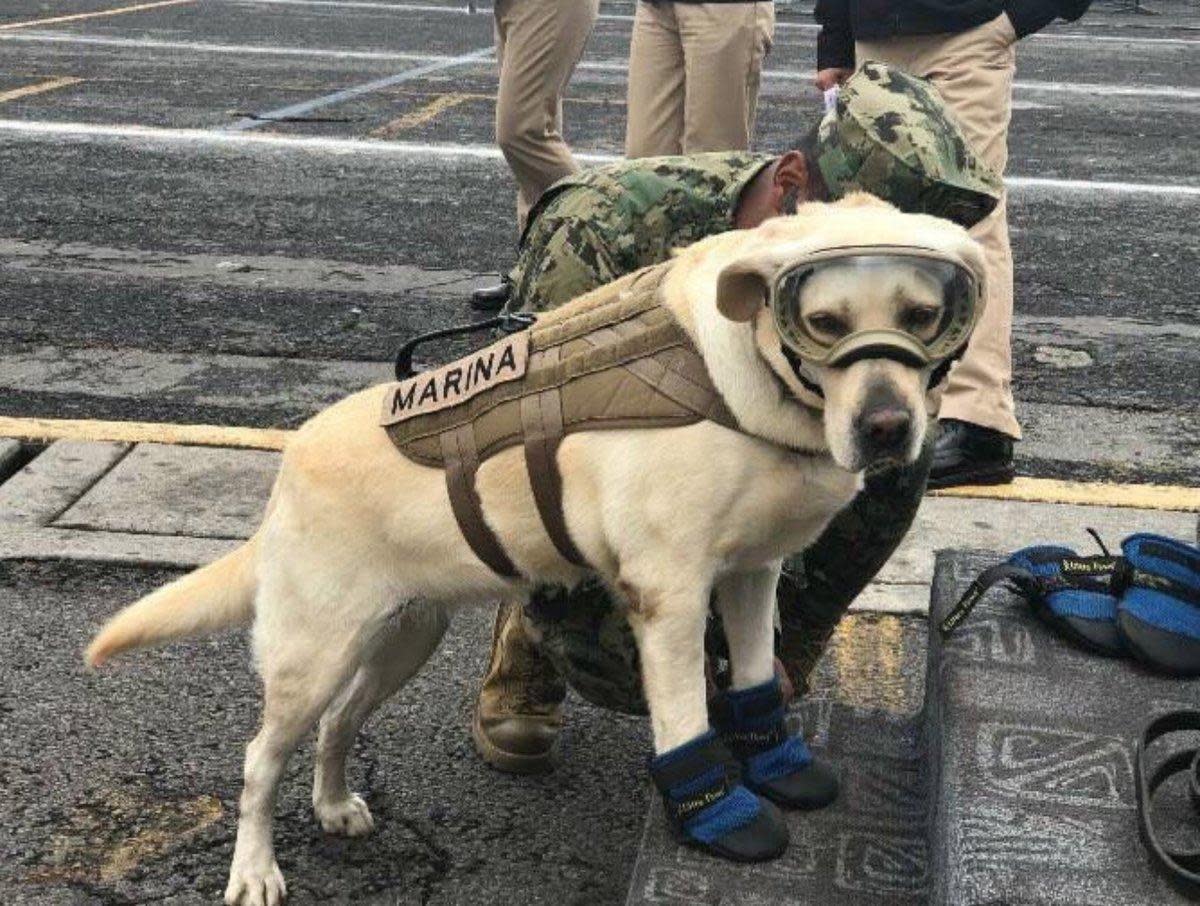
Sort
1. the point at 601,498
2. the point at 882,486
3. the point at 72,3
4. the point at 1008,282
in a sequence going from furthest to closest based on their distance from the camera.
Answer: the point at 72,3 < the point at 1008,282 < the point at 882,486 < the point at 601,498

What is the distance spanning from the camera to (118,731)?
345 centimetres

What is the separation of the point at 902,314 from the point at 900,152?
0.65 metres

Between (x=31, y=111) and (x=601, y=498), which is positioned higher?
(x=601, y=498)

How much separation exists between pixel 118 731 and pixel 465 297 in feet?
11.5

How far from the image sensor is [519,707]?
132 inches

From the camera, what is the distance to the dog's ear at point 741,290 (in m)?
2.36

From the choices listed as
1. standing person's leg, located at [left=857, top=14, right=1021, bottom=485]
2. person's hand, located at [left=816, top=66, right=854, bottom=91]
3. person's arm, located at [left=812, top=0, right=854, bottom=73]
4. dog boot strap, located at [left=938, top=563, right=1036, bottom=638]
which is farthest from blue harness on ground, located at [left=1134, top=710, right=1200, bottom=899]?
person's arm, located at [left=812, top=0, right=854, bottom=73]

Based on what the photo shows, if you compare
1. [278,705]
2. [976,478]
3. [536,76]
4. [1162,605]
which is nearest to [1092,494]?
[976,478]

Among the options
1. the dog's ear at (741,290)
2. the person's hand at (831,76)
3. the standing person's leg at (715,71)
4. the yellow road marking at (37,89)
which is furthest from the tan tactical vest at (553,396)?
the yellow road marking at (37,89)

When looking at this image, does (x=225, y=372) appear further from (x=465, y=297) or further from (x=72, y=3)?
(x=72, y=3)

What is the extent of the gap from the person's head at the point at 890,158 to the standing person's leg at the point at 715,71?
8.75ft

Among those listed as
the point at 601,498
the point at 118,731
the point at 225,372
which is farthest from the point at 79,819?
the point at 225,372

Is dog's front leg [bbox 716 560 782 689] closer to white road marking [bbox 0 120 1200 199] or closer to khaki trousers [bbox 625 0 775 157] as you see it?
khaki trousers [bbox 625 0 775 157]

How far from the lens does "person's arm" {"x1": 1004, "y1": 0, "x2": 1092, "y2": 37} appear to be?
16.2 feet
